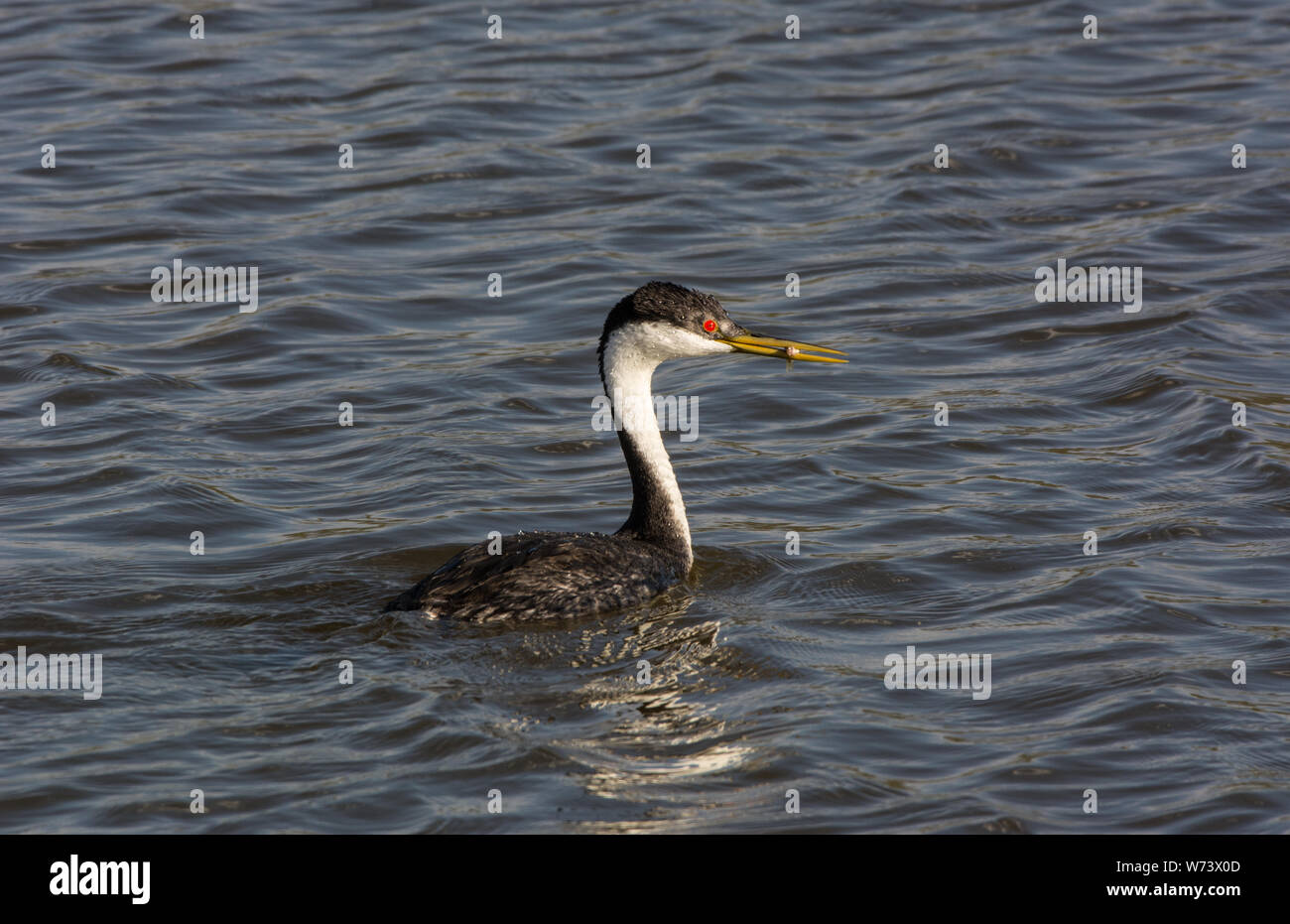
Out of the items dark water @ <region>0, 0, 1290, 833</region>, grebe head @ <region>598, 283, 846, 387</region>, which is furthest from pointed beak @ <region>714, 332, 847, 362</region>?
dark water @ <region>0, 0, 1290, 833</region>

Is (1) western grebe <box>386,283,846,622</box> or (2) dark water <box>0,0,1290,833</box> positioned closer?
(2) dark water <box>0,0,1290,833</box>

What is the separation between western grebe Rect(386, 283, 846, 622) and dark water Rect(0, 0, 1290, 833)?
163 millimetres

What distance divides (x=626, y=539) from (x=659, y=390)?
9.92ft

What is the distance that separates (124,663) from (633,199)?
8.08m

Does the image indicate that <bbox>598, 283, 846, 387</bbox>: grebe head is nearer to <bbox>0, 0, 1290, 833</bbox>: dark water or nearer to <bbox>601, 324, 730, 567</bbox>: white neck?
<bbox>601, 324, 730, 567</bbox>: white neck

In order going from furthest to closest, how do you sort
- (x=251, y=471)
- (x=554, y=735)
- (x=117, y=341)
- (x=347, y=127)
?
(x=347, y=127)
(x=117, y=341)
(x=251, y=471)
(x=554, y=735)

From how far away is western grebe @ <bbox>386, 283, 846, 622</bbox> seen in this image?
8250 mm

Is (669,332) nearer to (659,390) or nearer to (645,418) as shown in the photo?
(645,418)

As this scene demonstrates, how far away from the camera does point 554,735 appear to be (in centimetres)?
725

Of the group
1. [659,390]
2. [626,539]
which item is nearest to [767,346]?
[626,539]

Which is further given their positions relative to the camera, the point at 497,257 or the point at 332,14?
the point at 332,14
